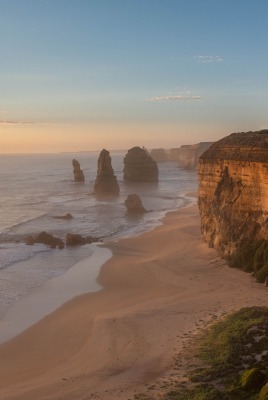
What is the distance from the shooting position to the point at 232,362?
60.1 ft

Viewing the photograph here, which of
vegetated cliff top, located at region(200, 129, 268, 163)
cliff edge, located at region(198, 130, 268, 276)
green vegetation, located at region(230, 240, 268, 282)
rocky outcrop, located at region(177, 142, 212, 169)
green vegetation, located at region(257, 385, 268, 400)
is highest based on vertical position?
rocky outcrop, located at region(177, 142, 212, 169)

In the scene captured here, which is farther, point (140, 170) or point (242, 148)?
point (140, 170)

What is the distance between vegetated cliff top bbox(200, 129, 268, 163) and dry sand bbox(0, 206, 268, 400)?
812 centimetres

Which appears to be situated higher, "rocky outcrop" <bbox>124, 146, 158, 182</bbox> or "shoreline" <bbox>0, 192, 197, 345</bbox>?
"rocky outcrop" <bbox>124, 146, 158, 182</bbox>

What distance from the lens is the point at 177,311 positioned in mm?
25125

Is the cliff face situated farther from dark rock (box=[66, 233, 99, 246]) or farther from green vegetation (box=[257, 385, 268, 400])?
green vegetation (box=[257, 385, 268, 400])

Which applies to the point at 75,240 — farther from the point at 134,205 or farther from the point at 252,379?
the point at 252,379

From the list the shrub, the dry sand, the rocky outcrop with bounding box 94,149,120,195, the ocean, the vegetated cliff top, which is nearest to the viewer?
the shrub

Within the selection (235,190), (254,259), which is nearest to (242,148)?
(235,190)

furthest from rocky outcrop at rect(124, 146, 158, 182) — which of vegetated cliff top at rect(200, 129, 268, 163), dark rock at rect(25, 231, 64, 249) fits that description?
vegetated cliff top at rect(200, 129, 268, 163)

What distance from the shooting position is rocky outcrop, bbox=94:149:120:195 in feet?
307

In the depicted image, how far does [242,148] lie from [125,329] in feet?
57.2

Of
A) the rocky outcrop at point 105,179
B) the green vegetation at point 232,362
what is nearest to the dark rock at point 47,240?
the green vegetation at point 232,362

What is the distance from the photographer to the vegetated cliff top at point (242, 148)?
104 ft
